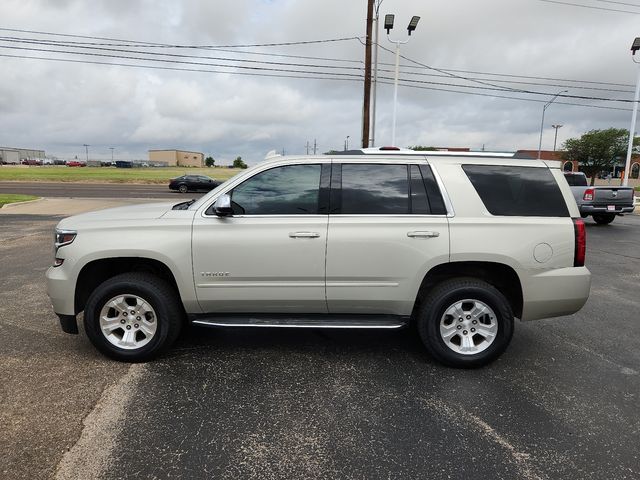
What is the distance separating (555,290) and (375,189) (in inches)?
69.2

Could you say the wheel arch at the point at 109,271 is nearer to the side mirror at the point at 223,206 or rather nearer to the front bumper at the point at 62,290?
the front bumper at the point at 62,290

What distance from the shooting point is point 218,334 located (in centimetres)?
480

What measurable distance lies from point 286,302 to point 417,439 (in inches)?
61.1

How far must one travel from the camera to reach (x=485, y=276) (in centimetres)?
424

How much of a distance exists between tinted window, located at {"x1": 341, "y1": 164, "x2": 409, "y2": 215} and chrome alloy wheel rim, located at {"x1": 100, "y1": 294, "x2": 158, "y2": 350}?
193 cm

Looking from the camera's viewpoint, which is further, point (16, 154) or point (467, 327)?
point (16, 154)

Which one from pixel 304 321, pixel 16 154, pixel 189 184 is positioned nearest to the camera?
pixel 304 321

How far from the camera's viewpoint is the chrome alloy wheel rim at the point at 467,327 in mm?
3990

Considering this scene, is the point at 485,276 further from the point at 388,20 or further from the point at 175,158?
the point at 175,158

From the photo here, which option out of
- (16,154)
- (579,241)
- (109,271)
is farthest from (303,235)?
(16,154)

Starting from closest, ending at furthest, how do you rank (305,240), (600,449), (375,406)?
(600,449)
(375,406)
(305,240)

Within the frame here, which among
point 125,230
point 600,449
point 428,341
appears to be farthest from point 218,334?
point 600,449

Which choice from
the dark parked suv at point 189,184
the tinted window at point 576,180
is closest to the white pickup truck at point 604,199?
the tinted window at point 576,180

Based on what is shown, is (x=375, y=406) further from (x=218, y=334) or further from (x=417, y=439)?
(x=218, y=334)
